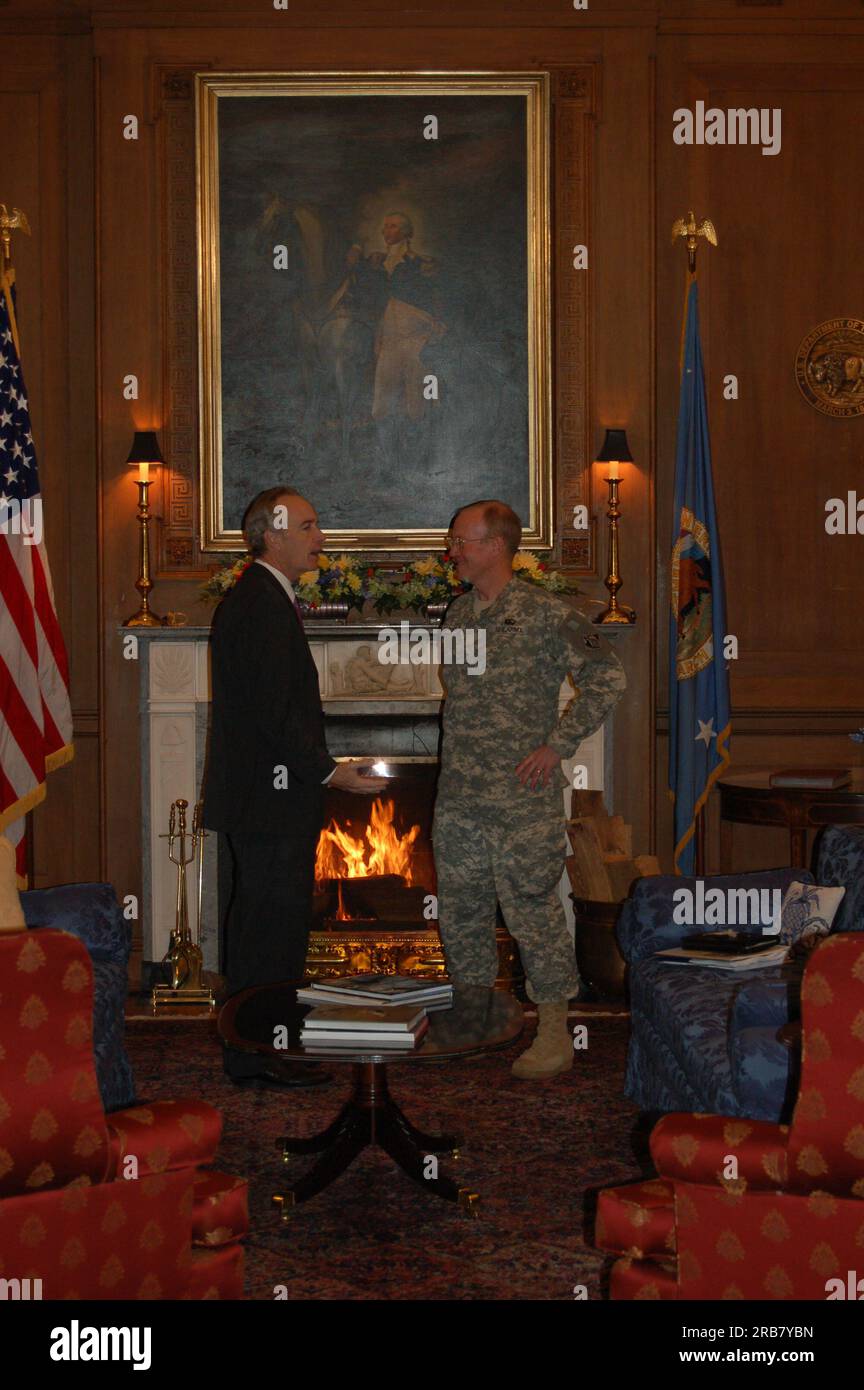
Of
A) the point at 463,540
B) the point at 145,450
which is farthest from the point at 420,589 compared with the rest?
the point at 463,540

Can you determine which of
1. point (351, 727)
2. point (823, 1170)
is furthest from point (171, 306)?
point (823, 1170)

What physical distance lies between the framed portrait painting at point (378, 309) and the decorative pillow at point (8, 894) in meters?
3.30

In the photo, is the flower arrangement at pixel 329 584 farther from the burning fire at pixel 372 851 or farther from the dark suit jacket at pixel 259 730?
the dark suit jacket at pixel 259 730

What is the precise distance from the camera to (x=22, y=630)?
597cm

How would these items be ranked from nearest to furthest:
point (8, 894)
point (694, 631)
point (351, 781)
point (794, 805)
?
point (8, 894), point (351, 781), point (794, 805), point (694, 631)

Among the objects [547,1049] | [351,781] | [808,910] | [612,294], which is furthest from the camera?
[612,294]

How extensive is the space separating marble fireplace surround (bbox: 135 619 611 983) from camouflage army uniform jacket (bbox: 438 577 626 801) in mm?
1792

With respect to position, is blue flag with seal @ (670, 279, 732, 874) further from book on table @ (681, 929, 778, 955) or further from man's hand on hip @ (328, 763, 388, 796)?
man's hand on hip @ (328, 763, 388, 796)

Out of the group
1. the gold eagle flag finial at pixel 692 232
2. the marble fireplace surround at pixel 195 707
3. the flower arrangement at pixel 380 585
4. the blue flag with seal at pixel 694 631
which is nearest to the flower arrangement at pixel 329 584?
the flower arrangement at pixel 380 585

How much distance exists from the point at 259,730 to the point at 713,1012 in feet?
5.13

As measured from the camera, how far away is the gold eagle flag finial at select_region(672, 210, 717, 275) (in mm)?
6375

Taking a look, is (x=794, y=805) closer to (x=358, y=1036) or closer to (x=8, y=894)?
(x=358, y=1036)

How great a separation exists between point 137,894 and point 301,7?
415 centimetres

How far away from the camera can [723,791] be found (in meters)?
6.06
